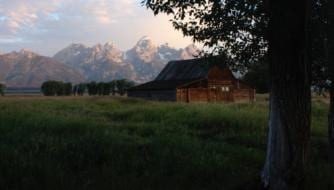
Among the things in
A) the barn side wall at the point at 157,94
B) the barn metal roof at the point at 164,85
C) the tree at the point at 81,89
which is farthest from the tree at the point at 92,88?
the barn metal roof at the point at 164,85

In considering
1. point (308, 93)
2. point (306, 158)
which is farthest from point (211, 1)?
point (306, 158)

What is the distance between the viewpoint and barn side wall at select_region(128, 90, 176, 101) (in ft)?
194

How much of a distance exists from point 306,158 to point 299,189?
0.56 metres

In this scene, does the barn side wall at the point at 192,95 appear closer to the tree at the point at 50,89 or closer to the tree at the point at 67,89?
the tree at the point at 50,89

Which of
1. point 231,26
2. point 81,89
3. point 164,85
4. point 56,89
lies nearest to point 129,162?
point 231,26

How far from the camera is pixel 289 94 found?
7.84 metres

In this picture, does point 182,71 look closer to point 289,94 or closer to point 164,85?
point 164,85

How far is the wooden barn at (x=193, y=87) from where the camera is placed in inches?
2332

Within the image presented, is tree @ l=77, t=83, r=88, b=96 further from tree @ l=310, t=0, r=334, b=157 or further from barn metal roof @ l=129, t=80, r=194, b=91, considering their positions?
tree @ l=310, t=0, r=334, b=157

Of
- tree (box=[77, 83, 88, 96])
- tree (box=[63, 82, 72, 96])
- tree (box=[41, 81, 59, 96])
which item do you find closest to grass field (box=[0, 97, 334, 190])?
tree (box=[41, 81, 59, 96])

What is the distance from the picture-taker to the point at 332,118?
13.1m

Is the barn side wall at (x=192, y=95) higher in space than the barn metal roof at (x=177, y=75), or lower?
lower

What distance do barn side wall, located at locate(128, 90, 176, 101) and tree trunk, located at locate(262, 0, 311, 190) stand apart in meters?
50.0

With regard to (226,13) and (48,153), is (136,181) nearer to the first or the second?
(48,153)
